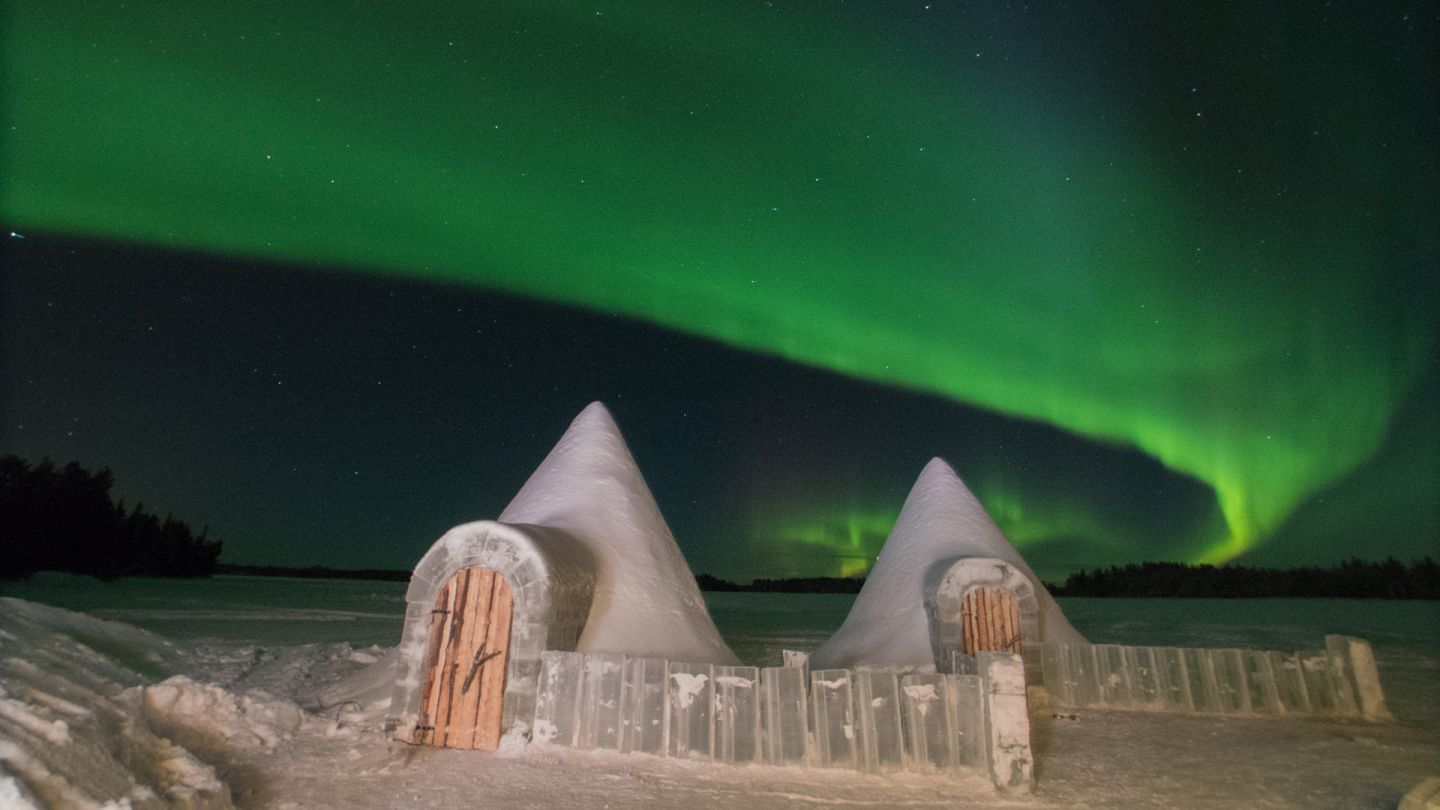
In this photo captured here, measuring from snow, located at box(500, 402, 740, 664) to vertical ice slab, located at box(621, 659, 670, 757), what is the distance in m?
1.39

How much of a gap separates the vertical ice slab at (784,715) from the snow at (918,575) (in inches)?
174

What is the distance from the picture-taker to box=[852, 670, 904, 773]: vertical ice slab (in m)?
6.01

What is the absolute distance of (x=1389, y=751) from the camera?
7.70m

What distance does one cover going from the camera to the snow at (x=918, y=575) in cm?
1077

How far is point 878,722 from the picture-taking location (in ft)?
19.9

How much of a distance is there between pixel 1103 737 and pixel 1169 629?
17710 millimetres

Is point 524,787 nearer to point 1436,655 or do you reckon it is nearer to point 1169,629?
point 1436,655

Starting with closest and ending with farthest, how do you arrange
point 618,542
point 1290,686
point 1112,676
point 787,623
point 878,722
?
point 878,722 < point 1290,686 < point 618,542 < point 1112,676 < point 787,623

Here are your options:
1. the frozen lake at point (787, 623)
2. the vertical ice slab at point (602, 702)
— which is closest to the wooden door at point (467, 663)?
the vertical ice slab at point (602, 702)

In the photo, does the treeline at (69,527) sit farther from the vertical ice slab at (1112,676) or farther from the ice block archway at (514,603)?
the vertical ice slab at (1112,676)

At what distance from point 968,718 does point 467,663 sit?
15.6 feet

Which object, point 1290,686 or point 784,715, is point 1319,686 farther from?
point 784,715

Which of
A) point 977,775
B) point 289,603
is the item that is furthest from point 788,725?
point 289,603

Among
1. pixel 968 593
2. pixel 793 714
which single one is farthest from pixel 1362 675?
pixel 793 714
